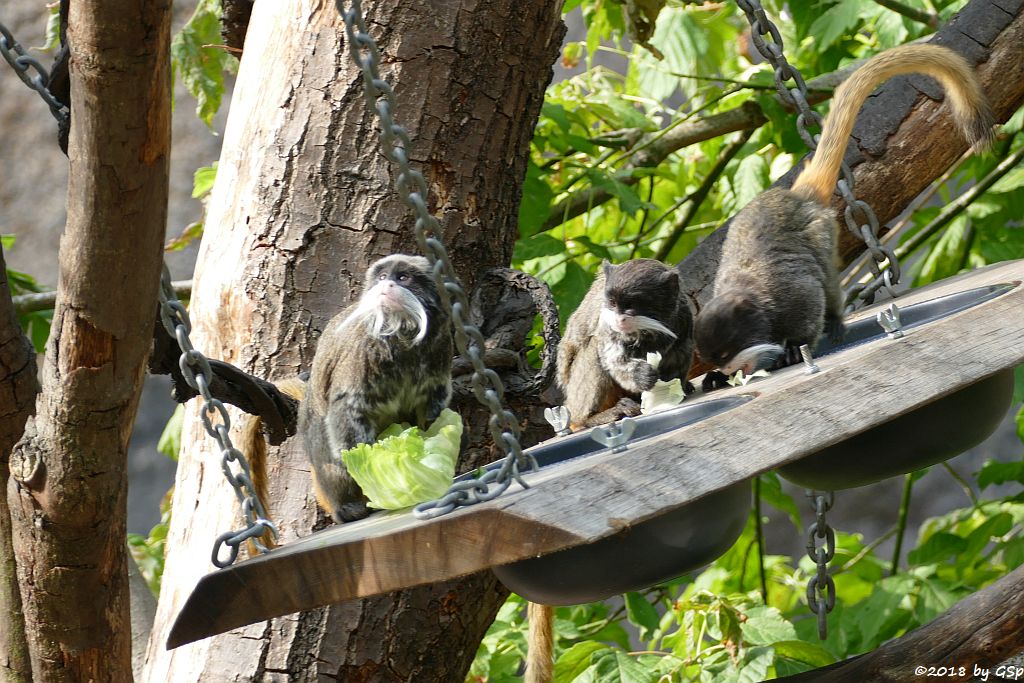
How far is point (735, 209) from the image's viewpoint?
160 inches

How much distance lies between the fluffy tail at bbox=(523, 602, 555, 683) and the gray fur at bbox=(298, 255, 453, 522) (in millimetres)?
770

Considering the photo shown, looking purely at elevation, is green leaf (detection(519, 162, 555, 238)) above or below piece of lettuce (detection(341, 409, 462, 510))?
above

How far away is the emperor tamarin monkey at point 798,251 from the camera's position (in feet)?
8.44

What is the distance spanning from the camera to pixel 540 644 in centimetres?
279

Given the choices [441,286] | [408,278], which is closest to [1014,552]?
[408,278]

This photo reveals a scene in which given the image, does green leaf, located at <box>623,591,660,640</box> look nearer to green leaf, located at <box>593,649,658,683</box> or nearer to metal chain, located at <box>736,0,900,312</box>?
green leaf, located at <box>593,649,658,683</box>

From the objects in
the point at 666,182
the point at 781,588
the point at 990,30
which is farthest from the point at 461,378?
the point at 781,588

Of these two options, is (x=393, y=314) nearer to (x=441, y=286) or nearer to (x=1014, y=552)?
(x=441, y=286)

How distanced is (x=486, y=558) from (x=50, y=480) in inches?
35.3

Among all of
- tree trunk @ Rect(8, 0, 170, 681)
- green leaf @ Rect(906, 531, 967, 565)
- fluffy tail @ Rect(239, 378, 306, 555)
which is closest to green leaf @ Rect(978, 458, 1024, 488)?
green leaf @ Rect(906, 531, 967, 565)


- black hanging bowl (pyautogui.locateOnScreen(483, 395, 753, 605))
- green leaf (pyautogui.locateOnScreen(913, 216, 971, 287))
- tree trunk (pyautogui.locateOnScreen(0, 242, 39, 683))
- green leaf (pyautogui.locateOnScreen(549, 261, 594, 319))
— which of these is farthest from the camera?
green leaf (pyautogui.locateOnScreen(913, 216, 971, 287))

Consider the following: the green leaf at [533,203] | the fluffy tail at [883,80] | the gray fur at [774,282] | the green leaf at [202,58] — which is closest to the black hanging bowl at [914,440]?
the gray fur at [774,282]

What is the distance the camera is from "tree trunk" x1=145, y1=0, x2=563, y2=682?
251cm

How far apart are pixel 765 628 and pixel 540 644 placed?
0.68 metres
